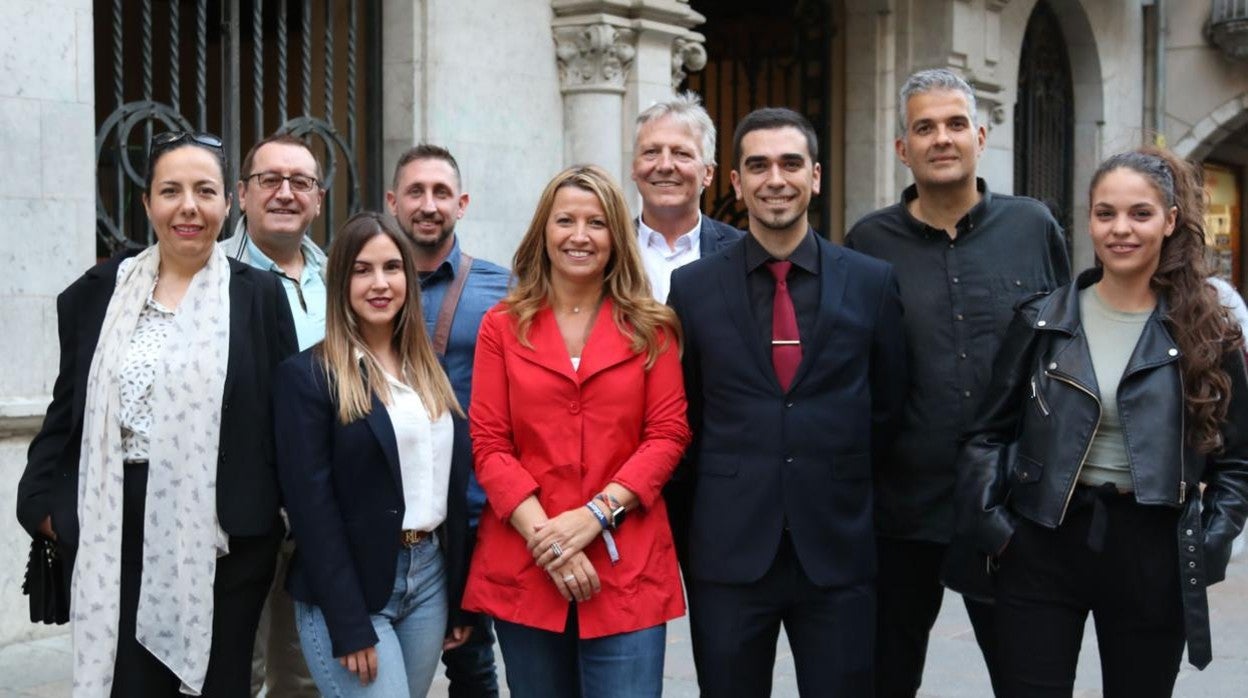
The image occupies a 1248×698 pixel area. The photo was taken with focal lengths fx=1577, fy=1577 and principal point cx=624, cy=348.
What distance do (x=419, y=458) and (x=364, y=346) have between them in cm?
31

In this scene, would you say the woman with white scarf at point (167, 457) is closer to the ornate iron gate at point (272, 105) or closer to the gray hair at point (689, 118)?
the gray hair at point (689, 118)

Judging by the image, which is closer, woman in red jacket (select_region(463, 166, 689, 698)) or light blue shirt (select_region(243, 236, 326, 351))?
woman in red jacket (select_region(463, 166, 689, 698))

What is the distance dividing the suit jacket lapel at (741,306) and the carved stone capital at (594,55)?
16.8ft

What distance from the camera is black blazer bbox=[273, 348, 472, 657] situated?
363 cm

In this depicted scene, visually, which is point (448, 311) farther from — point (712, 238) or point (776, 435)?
point (776, 435)

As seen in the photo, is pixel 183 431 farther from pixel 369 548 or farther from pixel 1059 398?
pixel 1059 398

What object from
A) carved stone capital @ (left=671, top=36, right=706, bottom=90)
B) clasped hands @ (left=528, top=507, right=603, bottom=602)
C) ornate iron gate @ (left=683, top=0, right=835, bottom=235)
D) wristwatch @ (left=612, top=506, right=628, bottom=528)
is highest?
ornate iron gate @ (left=683, top=0, right=835, bottom=235)

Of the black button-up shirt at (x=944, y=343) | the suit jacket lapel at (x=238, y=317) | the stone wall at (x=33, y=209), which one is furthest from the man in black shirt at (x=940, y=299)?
the stone wall at (x=33, y=209)

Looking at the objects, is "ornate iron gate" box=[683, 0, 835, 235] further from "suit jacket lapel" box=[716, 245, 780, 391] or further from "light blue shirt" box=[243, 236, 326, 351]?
"suit jacket lapel" box=[716, 245, 780, 391]

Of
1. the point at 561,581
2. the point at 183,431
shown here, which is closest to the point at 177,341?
the point at 183,431

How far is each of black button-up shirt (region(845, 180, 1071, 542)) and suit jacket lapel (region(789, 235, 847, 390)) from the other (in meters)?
0.40

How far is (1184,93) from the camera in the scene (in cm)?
1694

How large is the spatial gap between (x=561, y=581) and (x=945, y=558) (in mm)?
1087

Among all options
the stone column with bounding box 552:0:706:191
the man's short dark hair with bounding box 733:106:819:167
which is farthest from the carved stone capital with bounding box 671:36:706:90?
the man's short dark hair with bounding box 733:106:819:167
